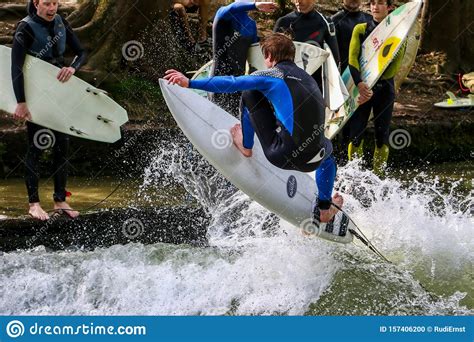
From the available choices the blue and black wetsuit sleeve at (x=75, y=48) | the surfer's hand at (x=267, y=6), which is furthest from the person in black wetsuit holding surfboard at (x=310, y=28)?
the blue and black wetsuit sleeve at (x=75, y=48)

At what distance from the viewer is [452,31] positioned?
14203mm

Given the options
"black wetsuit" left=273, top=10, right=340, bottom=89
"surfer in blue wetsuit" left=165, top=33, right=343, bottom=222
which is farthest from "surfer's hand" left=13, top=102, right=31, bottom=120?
"black wetsuit" left=273, top=10, right=340, bottom=89

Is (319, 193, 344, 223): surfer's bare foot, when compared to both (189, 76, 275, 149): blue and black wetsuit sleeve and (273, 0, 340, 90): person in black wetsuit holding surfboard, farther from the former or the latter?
(273, 0, 340, 90): person in black wetsuit holding surfboard

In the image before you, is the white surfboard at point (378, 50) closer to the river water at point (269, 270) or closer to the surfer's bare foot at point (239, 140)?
the river water at point (269, 270)

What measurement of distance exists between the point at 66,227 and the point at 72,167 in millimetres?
2580

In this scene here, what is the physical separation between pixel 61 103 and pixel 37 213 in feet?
3.26

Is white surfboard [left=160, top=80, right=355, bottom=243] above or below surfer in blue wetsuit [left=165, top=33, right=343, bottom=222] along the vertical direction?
below

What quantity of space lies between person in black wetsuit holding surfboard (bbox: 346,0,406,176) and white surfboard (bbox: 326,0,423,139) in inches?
2.7

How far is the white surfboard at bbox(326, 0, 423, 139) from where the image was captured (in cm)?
867

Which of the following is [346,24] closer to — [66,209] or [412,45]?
[412,45]

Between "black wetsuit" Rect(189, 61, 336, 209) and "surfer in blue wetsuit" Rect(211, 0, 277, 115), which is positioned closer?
"black wetsuit" Rect(189, 61, 336, 209)

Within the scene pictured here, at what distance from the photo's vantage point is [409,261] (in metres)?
7.63

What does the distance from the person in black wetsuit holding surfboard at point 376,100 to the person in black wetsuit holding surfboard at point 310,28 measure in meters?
0.38

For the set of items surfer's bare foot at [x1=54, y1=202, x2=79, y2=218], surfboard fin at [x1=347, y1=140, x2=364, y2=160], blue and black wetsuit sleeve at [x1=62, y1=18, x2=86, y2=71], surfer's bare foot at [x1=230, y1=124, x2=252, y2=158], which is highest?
blue and black wetsuit sleeve at [x1=62, y1=18, x2=86, y2=71]
